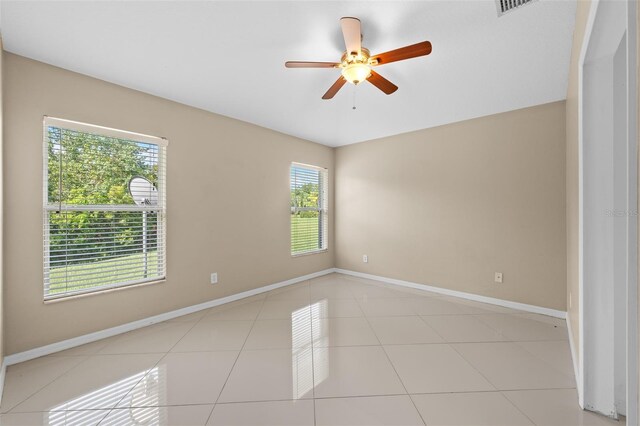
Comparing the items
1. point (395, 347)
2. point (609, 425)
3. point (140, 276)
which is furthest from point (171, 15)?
point (609, 425)

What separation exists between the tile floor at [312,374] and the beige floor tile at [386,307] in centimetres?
12

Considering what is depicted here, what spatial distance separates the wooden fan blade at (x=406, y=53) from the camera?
1665 millimetres

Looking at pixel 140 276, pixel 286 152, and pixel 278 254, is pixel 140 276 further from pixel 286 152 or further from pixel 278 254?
pixel 286 152

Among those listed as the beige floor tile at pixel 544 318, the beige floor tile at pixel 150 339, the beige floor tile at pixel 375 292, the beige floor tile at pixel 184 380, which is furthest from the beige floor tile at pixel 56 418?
the beige floor tile at pixel 544 318

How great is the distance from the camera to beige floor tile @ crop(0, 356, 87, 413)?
171 cm

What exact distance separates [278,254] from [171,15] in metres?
3.11

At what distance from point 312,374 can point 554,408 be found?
1517 millimetres

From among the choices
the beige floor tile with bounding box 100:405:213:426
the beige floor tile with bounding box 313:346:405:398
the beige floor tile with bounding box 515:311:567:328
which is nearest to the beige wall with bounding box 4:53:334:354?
the beige floor tile with bounding box 100:405:213:426

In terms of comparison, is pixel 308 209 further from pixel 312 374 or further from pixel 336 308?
pixel 312 374

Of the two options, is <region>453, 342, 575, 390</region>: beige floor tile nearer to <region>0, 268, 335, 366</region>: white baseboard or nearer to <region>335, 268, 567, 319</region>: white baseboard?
<region>335, 268, 567, 319</region>: white baseboard

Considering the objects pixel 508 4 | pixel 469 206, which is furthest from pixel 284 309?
pixel 508 4

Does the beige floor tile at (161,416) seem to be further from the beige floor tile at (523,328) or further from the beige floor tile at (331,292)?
the beige floor tile at (523,328)

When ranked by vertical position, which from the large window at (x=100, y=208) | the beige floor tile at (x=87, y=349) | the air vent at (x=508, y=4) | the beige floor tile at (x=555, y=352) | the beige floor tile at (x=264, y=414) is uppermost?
the air vent at (x=508, y=4)

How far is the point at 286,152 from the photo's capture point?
14.0 ft
